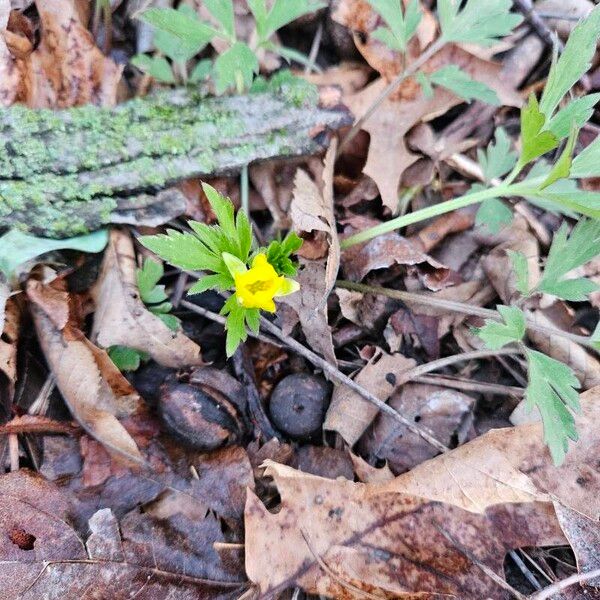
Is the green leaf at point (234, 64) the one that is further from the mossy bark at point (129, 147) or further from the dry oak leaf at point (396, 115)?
the dry oak leaf at point (396, 115)

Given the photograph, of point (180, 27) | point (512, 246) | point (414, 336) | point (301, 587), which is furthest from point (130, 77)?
point (301, 587)

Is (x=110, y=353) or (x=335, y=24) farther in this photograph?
(x=335, y=24)

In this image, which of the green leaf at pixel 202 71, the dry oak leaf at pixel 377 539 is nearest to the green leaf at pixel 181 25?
the green leaf at pixel 202 71

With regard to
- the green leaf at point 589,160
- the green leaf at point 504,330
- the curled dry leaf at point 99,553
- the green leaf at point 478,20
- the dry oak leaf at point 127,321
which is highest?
the green leaf at point 478,20

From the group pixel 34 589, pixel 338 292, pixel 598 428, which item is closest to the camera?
pixel 34 589

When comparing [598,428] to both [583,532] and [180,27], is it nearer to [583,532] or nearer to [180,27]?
[583,532]

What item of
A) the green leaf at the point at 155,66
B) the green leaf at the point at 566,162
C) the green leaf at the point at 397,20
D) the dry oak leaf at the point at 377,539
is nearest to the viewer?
the green leaf at the point at 566,162

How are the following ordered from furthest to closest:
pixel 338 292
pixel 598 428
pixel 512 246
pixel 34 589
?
1. pixel 512 246
2. pixel 338 292
3. pixel 598 428
4. pixel 34 589

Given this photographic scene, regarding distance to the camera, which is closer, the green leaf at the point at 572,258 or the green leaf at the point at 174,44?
the green leaf at the point at 572,258
